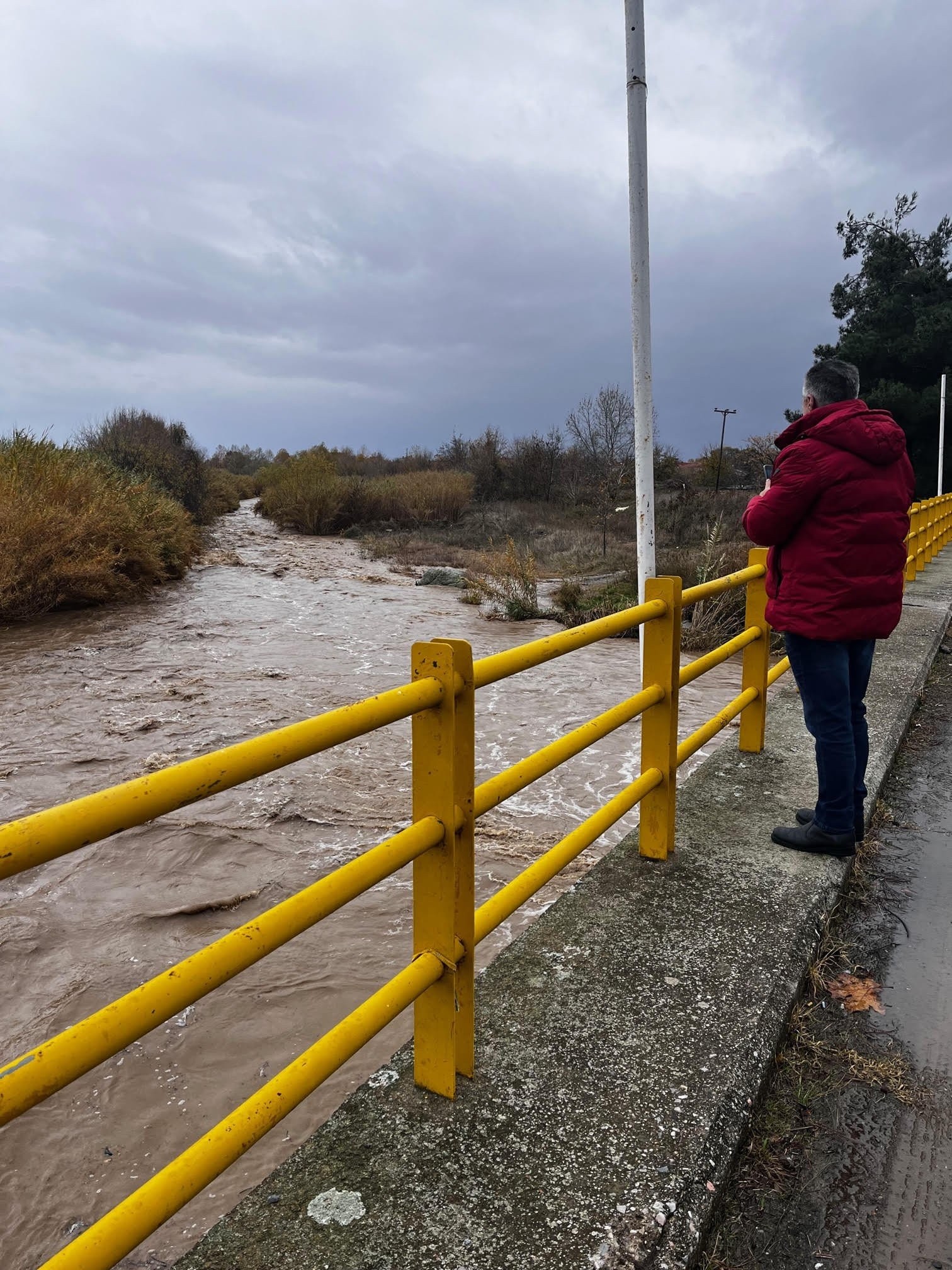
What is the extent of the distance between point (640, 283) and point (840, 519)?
6.15 ft

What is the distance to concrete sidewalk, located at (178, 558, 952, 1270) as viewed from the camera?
1.55 meters

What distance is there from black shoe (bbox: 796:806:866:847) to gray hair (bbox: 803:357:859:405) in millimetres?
1568

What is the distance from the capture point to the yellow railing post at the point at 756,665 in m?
3.91

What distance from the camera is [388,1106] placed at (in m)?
1.88

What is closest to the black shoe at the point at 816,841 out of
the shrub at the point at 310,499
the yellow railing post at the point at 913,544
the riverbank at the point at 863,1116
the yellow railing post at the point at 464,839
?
the riverbank at the point at 863,1116

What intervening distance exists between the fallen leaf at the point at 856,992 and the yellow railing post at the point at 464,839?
4.10 ft

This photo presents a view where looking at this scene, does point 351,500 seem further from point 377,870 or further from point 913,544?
point 377,870

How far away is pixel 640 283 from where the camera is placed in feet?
13.3

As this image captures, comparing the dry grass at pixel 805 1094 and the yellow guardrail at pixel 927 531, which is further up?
the yellow guardrail at pixel 927 531

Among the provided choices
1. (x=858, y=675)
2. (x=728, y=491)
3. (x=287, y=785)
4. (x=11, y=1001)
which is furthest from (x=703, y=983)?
(x=728, y=491)

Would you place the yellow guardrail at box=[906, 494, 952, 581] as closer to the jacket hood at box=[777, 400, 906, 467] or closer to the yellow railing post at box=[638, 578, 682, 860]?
the jacket hood at box=[777, 400, 906, 467]

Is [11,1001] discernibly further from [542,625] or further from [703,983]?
[542,625]

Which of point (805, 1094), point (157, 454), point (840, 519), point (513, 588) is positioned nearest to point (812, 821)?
point (840, 519)

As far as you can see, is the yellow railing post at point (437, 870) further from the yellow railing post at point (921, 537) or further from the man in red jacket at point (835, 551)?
the yellow railing post at point (921, 537)
